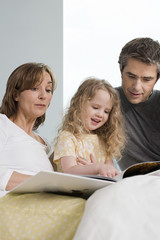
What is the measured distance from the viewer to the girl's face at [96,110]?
1.92 metres

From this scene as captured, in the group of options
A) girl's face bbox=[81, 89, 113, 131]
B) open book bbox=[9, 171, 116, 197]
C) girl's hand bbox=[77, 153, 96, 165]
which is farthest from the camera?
girl's face bbox=[81, 89, 113, 131]

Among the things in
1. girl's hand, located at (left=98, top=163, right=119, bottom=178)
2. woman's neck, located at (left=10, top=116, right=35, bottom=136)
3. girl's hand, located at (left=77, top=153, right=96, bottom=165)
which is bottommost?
girl's hand, located at (left=77, top=153, right=96, bottom=165)

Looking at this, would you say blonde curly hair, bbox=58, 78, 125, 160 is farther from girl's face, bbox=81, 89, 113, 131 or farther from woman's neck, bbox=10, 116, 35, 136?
woman's neck, bbox=10, 116, 35, 136

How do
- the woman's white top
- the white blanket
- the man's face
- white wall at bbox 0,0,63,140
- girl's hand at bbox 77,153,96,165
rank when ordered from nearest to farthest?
the white blanket
the woman's white top
girl's hand at bbox 77,153,96,165
the man's face
white wall at bbox 0,0,63,140

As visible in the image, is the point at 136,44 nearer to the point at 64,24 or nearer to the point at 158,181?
the point at 158,181

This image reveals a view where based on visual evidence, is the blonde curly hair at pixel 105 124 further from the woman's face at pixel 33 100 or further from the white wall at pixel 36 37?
the white wall at pixel 36 37

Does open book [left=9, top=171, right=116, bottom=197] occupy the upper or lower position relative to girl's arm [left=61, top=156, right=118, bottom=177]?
upper

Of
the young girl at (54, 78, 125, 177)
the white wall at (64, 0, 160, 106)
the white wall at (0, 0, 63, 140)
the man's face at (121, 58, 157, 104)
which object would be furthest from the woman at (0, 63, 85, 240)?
the white wall at (64, 0, 160, 106)

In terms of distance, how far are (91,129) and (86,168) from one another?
0.33 metres

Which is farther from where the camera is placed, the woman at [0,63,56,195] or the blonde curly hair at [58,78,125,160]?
the blonde curly hair at [58,78,125,160]

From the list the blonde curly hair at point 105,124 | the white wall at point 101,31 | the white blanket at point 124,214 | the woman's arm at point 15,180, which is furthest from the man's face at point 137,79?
the white wall at point 101,31

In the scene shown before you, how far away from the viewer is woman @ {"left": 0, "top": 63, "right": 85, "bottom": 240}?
83 cm

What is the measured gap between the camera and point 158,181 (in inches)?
30.9

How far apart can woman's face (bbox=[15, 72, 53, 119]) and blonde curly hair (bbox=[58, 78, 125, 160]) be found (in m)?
0.20
